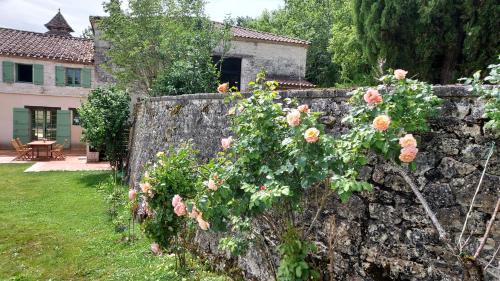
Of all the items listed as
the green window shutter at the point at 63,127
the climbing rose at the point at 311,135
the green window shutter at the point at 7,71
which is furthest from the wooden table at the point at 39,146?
the climbing rose at the point at 311,135

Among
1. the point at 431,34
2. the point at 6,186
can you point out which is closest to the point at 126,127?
the point at 6,186

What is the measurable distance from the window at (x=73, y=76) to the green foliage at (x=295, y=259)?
20281 millimetres

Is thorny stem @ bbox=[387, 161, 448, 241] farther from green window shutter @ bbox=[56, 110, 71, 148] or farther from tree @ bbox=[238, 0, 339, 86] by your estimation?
green window shutter @ bbox=[56, 110, 71, 148]

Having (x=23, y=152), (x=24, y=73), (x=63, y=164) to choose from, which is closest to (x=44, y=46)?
(x=24, y=73)

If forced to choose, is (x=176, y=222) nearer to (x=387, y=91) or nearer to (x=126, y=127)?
(x=387, y=91)

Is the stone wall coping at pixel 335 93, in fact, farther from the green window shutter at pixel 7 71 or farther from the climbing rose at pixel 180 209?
the green window shutter at pixel 7 71

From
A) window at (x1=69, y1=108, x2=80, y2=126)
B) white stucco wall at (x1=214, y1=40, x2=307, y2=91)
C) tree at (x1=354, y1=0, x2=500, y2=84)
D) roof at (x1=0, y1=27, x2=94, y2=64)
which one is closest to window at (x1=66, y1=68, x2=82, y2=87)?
roof at (x1=0, y1=27, x2=94, y2=64)

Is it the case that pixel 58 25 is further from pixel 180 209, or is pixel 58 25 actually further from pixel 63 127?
pixel 180 209

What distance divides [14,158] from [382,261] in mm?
18075

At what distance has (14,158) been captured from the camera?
648 inches

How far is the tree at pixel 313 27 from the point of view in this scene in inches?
912

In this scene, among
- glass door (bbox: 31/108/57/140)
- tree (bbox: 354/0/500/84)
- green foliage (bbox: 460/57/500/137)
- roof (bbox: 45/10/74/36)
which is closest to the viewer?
green foliage (bbox: 460/57/500/137)

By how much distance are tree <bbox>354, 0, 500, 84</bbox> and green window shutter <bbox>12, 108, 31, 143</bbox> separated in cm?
1879

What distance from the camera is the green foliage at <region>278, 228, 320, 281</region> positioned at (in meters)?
3.29
